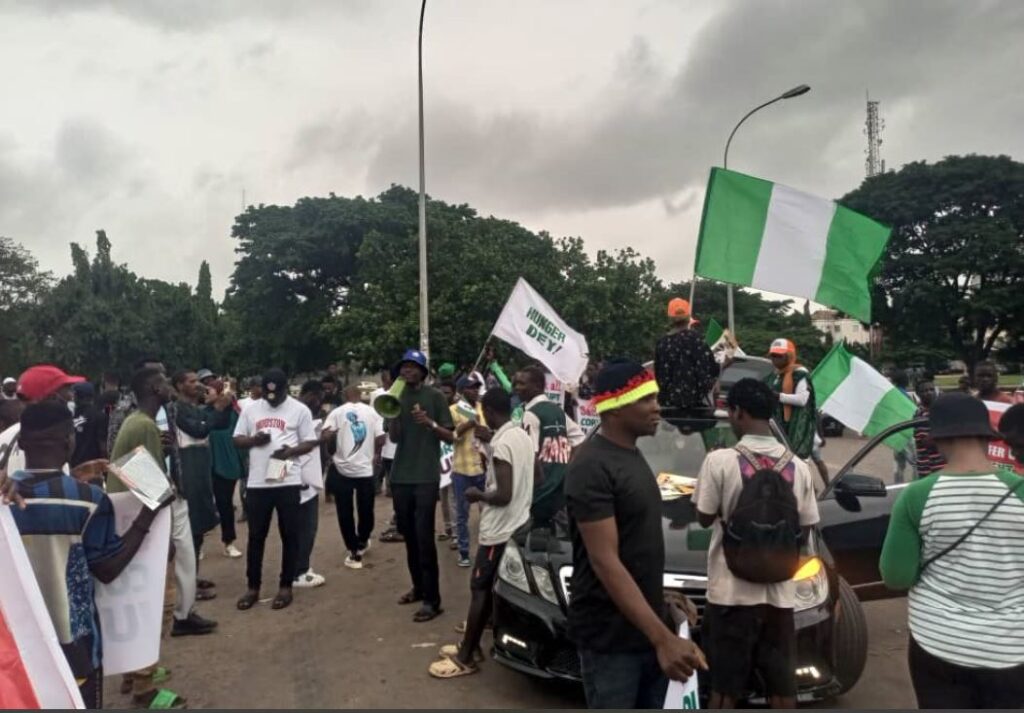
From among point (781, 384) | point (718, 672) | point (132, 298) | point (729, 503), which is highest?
point (132, 298)

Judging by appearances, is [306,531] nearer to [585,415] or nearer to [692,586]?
[692,586]

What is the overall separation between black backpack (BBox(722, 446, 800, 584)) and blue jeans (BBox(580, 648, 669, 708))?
0.77 meters

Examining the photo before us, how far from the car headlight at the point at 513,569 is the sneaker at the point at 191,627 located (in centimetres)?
254

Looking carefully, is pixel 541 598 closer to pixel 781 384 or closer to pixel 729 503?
pixel 729 503

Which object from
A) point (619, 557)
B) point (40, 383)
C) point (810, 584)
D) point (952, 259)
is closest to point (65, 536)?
point (40, 383)

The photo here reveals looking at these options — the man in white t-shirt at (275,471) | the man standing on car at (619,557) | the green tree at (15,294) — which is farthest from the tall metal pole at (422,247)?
the green tree at (15,294)

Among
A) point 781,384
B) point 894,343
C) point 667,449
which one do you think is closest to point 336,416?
point 667,449

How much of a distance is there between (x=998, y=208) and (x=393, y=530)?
115ft

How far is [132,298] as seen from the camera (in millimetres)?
42312

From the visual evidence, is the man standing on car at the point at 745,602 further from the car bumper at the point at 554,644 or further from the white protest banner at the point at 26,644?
the white protest banner at the point at 26,644

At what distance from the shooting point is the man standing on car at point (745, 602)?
10.5 feet

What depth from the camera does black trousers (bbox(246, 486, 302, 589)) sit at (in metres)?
6.15

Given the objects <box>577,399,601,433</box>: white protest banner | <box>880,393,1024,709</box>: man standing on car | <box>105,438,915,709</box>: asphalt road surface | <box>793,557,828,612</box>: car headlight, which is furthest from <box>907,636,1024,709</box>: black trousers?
<box>577,399,601,433</box>: white protest banner

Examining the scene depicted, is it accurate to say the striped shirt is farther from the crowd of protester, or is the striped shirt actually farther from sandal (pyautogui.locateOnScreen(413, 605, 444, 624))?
sandal (pyautogui.locateOnScreen(413, 605, 444, 624))
